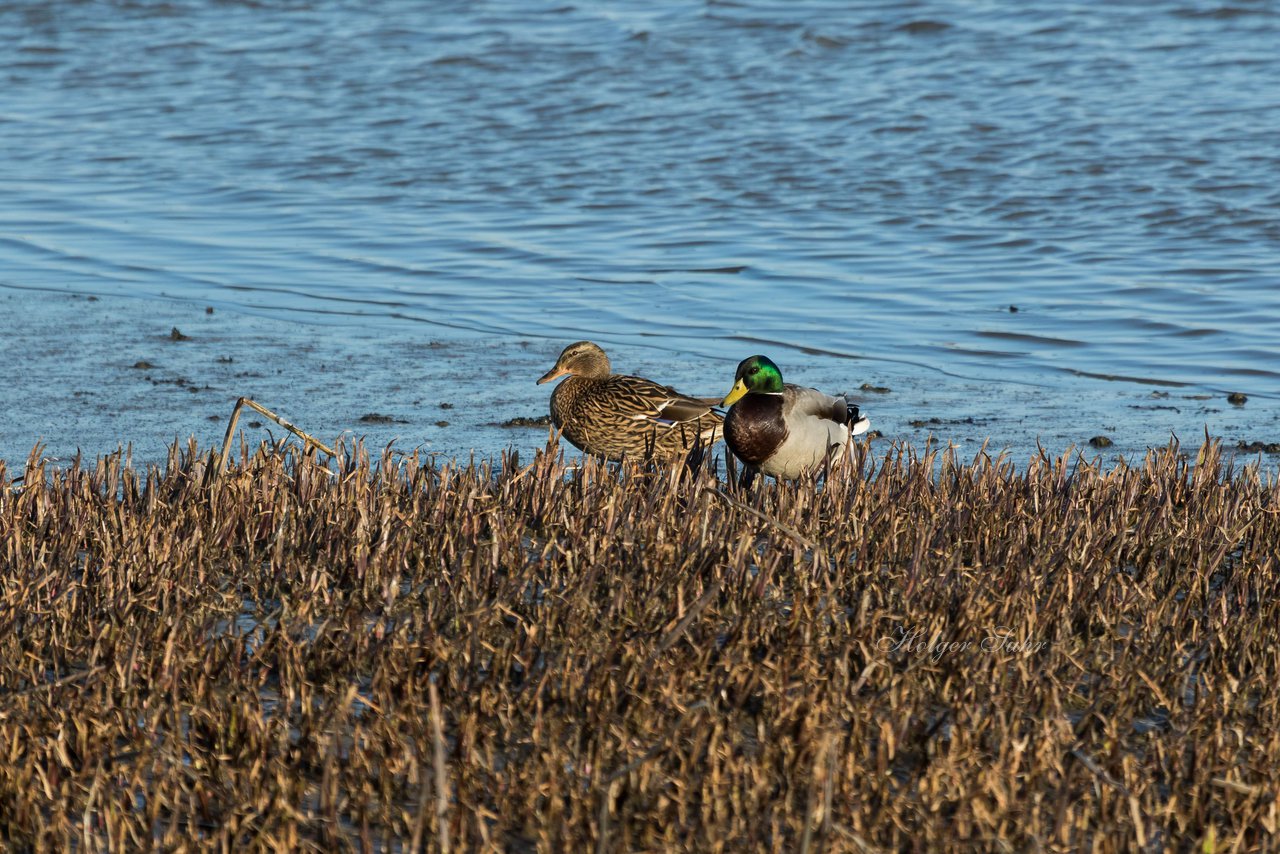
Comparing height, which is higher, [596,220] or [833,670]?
[596,220]

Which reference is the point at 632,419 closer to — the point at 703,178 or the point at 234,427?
the point at 234,427

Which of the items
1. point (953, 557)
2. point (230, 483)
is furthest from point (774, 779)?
point (230, 483)

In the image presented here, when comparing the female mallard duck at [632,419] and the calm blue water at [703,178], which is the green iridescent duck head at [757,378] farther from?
the calm blue water at [703,178]

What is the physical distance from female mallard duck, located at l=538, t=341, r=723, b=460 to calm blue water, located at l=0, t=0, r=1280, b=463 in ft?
6.48

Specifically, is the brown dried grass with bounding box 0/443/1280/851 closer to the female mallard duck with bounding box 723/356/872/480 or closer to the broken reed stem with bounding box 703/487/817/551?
the broken reed stem with bounding box 703/487/817/551

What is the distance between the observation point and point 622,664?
388 centimetres

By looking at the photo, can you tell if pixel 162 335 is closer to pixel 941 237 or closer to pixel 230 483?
pixel 230 483

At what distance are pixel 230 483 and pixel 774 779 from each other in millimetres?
2518

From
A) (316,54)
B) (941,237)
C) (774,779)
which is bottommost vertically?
(774,779)

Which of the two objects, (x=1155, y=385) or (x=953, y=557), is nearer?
(x=953, y=557)

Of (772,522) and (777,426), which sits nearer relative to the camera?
(772,522)

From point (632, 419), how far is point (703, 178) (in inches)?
287

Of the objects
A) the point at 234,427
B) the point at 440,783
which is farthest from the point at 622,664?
the point at 234,427

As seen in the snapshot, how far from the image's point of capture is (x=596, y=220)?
13078 mm
